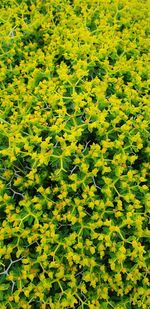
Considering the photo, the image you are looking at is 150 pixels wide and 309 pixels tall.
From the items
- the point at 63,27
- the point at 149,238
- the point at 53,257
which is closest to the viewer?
the point at 53,257

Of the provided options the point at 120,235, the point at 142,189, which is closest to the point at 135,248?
the point at 120,235

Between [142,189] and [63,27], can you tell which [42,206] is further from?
[63,27]

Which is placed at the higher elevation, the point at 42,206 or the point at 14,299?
the point at 42,206

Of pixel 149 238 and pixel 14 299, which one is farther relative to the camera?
pixel 149 238

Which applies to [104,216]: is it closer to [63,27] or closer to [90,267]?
[90,267]

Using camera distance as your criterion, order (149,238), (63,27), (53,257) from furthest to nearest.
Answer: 1. (63,27)
2. (149,238)
3. (53,257)

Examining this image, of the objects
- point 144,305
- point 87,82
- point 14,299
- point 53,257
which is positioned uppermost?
point 87,82
